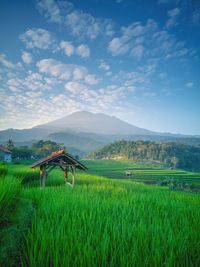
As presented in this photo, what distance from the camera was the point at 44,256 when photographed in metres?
2.10

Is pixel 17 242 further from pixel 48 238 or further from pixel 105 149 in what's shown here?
pixel 105 149

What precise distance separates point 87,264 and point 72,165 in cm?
A: 1045

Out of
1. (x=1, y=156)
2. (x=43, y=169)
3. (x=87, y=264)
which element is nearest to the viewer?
(x=87, y=264)

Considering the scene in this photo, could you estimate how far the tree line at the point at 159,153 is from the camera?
12221 cm

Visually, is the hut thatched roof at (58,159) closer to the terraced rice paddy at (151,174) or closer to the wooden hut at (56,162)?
the wooden hut at (56,162)

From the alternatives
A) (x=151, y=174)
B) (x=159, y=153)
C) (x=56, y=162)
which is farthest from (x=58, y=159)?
(x=159, y=153)

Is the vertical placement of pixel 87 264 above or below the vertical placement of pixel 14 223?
below

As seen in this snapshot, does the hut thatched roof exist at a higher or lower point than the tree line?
higher

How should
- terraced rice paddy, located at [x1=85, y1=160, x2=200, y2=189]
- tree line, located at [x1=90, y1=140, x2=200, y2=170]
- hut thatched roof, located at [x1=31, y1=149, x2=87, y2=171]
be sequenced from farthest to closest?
tree line, located at [x1=90, y1=140, x2=200, y2=170] → terraced rice paddy, located at [x1=85, y1=160, x2=200, y2=189] → hut thatched roof, located at [x1=31, y1=149, x2=87, y2=171]

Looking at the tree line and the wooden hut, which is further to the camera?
the tree line

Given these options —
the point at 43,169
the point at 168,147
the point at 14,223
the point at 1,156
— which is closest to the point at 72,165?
the point at 43,169

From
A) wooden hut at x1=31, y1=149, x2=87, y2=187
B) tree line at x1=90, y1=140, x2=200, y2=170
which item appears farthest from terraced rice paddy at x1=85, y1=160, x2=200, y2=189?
wooden hut at x1=31, y1=149, x2=87, y2=187

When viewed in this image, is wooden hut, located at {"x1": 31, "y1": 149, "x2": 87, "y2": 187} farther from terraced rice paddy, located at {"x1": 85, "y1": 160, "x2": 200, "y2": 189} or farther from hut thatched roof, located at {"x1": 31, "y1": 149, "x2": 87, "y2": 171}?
terraced rice paddy, located at {"x1": 85, "y1": 160, "x2": 200, "y2": 189}

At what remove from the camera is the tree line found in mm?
122206
